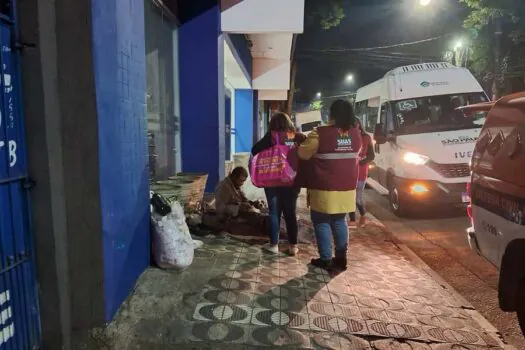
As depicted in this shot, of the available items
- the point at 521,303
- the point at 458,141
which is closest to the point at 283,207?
the point at 521,303

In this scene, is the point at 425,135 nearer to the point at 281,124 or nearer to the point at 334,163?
the point at 281,124

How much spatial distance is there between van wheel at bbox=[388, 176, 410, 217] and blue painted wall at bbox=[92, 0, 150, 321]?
18.9 ft

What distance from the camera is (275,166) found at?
14.0ft

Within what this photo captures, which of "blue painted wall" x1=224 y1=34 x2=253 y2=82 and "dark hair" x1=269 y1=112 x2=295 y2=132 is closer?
"dark hair" x1=269 y1=112 x2=295 y2=132

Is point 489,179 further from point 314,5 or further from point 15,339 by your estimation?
point 314,5

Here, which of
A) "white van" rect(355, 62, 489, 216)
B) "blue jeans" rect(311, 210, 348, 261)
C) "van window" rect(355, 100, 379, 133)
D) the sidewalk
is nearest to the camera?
the sidewalk

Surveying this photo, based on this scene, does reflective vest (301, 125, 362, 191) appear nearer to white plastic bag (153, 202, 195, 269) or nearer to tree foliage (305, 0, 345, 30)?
white plastic bag (153, 202, 195, 269)

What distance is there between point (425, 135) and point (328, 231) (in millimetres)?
4523

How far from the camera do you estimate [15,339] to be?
7.55 ft

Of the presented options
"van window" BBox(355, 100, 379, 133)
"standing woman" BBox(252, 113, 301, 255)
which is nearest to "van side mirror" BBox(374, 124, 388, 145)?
"van window" BBox(355, 100, 379, 133)

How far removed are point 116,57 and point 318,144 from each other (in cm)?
200

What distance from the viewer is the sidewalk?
9.02 feet

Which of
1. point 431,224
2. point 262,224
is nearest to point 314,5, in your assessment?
point 431,224

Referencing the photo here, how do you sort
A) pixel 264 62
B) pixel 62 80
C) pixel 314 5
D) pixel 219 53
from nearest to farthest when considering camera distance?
pixel 62 80 < pixel 219 53 < pixel 264 62 < pixel 314 5
